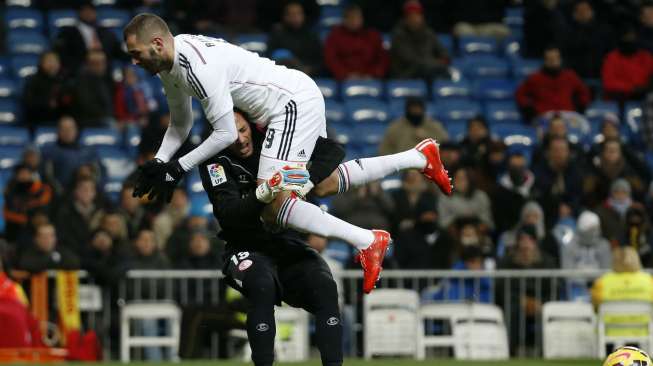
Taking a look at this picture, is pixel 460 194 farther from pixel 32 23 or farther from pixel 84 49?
pixel 32 23

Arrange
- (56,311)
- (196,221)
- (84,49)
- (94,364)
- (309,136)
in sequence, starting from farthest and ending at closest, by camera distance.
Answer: (84,49), (196,221), (56,311), (94,364), (309,136)

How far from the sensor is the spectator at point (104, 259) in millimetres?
15055

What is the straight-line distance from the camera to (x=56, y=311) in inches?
585

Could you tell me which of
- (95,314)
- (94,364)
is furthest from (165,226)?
(94,364)

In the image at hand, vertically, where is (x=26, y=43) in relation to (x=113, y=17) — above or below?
below

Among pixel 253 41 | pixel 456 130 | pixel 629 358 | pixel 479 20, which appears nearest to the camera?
pixel 629 358

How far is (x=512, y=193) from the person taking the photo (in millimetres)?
16953

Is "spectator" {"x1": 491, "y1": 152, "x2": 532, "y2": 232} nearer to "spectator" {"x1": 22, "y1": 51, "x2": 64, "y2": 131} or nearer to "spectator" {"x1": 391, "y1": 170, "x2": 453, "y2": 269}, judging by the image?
"spectator" {"x1": 391, "y1": 170, "x2": 453, "y2": 269}

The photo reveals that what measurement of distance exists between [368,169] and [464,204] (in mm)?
6546

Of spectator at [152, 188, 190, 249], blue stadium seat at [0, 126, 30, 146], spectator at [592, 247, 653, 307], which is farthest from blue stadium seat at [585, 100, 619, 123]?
blue stadium seat at [0, 126, 30, 146]

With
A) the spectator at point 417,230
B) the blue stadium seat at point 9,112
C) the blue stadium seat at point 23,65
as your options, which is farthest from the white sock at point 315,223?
the blue stadium seat at point 23,65

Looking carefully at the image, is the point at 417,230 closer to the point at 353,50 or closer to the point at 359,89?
the point at 359,89

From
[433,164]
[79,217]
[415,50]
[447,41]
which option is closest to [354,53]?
[415,50]

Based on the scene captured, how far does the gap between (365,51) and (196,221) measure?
4670mm
